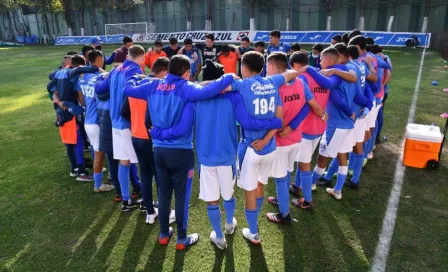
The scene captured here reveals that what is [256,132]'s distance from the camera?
12.0 feet

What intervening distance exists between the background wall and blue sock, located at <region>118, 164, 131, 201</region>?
3384 cm

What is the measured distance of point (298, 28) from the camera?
37.5 metres

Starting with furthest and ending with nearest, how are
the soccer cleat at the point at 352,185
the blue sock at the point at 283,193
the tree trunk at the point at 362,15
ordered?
the tree trunk at the point at 362,15
the soccer cleat at the point at 352,185
the blue sock at the point at 283,193

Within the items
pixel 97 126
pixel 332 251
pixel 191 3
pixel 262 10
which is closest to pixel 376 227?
pixel 332 251

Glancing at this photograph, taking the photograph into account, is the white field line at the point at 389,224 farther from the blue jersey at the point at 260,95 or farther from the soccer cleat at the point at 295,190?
the blue jersey at the point at 260,95

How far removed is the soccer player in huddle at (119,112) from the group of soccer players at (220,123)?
0.01 metres

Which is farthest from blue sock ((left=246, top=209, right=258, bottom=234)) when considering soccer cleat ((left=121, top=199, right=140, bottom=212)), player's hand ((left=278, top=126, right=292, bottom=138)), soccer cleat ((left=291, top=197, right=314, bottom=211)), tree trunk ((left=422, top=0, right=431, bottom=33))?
tree trunk ((left=422, top=0, right=431, bottom=33))

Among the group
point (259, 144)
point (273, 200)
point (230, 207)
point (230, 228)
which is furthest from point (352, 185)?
point (259, 144)

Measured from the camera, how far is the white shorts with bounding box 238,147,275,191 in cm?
375

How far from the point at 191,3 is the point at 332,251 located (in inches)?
1688

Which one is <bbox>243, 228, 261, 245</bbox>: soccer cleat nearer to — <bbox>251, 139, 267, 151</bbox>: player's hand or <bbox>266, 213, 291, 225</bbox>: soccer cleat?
<bbox>266, 213, 291, 225</bbox>: soccer cleat

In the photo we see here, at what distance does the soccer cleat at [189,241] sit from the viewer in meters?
4.11

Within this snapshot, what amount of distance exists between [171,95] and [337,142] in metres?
2.73

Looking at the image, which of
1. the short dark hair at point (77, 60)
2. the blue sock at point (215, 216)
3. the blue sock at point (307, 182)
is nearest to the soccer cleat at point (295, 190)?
the blue sock at point (307, 182)
